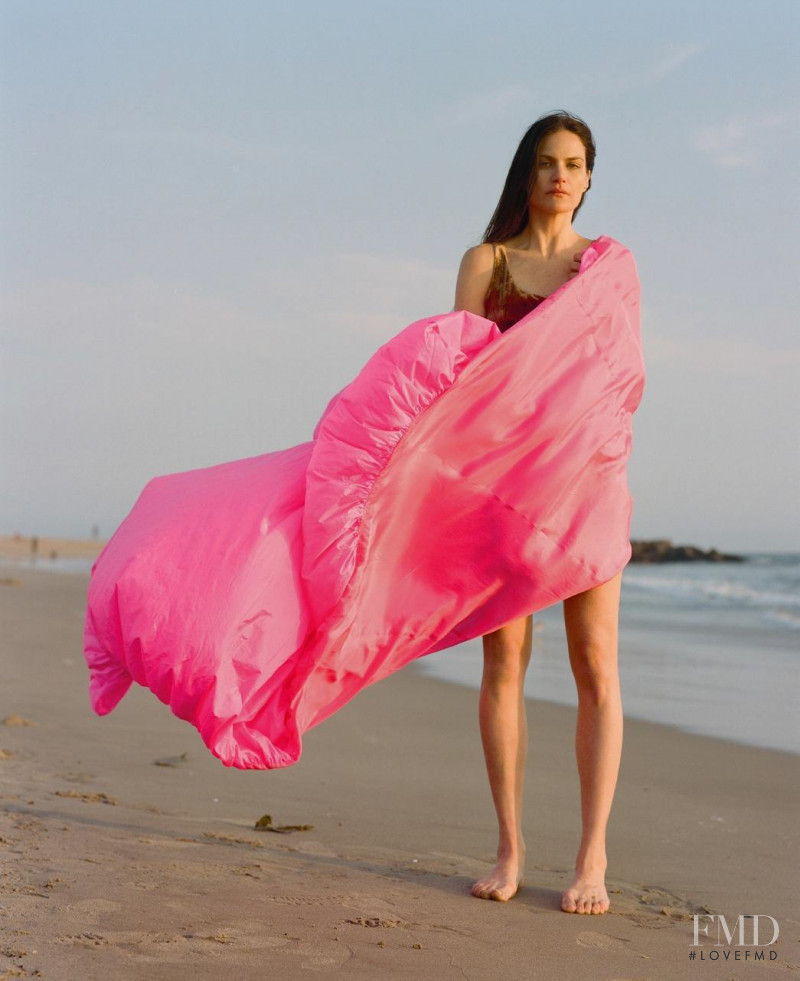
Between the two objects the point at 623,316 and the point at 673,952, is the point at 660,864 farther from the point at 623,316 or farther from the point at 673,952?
the point at 623,316

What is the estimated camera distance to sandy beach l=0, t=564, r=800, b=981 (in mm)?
2324

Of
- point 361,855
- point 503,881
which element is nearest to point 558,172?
point 503,881

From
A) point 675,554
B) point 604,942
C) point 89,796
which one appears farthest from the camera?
point 675,554

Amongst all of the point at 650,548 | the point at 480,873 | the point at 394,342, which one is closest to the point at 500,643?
the point at 480,873

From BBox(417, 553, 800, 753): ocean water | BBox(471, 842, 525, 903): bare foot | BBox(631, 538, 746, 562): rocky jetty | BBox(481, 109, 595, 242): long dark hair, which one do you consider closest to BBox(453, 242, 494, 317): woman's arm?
BBox(481, 109, 595, 242): long dark hair

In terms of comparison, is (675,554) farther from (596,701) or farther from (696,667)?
(596,701)

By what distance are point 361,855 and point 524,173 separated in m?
2.01

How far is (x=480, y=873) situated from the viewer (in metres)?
3.19

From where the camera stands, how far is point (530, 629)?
311 centimetres

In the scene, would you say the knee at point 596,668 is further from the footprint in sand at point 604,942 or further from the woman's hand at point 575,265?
the woman's hand at point 575,265

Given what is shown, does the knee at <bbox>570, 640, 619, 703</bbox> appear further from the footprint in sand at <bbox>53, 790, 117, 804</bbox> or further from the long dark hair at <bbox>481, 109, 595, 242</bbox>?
the footprint in sand at <bbox>53, 790, 117, 804</bbox>

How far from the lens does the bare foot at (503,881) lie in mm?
2883

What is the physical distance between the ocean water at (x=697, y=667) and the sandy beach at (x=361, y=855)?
2.21 feet

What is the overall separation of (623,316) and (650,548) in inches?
1504
